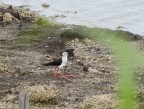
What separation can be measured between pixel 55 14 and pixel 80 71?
2165 cm

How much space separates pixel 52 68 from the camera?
46.3ft

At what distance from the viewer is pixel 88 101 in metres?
9.92

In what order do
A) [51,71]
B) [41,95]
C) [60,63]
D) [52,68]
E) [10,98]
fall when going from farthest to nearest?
[52,68]
[60,63]
[51,71]
[10,98]
[41,95]

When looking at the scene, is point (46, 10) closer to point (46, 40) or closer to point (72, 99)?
point (46, 40)

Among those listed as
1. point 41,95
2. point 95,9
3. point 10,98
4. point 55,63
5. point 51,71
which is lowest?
point 10,98

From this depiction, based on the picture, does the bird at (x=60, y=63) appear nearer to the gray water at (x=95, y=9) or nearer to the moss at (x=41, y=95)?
the moss at (x=41, y=95)

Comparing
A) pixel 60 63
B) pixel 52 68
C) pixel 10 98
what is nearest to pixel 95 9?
pixel 52 68

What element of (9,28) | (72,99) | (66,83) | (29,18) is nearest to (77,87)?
(66,83)

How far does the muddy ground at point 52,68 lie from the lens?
10945mm

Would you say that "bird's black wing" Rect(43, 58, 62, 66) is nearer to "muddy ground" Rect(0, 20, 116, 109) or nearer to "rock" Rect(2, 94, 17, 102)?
→ "muddy ground" Rect(0, 20, 116, 109)

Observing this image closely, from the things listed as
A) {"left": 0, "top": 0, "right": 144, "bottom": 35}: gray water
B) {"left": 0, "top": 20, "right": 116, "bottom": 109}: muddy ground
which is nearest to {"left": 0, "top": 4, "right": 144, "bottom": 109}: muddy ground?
{"left": 0, "top": 20, "right": 116, "bottom": 109}: muddy ground

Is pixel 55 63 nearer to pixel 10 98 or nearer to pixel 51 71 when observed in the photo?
pixel 51 71

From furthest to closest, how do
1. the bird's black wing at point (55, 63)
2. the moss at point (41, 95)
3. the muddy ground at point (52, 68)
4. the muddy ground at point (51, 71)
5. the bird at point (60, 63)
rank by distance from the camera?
the bird's black wing at point (55, 63)
the bird at point (60, 63)
the muddy ground at point (52, 68)
the muddy ground at point (51, 71)
the moss at point (41, 95)

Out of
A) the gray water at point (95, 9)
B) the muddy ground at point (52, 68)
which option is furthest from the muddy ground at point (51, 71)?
the gray water at point (95, 9)
